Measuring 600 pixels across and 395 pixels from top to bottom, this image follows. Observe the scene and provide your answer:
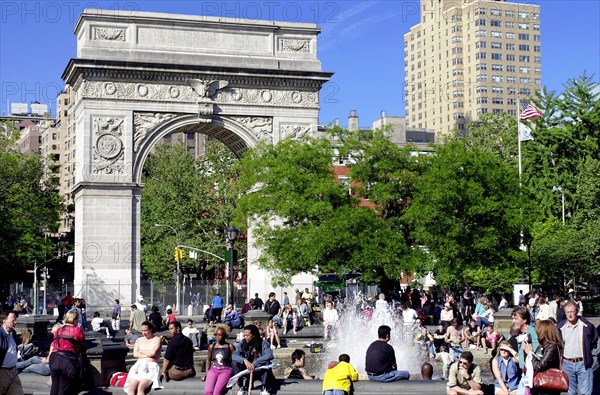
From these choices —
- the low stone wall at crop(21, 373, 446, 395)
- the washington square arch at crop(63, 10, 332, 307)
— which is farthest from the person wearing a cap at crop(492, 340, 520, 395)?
the washington square arch at crop(63, 10, 332, 307)

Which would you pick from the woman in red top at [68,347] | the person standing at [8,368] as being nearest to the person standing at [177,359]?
the woman in red top at [68,347]

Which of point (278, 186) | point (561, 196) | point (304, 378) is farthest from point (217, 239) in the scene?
point (304, 378)

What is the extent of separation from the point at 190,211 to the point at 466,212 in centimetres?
3377

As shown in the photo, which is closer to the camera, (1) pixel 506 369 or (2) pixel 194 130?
(1) pixel 506 369

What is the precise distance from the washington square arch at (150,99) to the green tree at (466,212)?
8.22m

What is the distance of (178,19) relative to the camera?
4731cm

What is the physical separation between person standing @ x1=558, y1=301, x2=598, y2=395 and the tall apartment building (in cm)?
11819

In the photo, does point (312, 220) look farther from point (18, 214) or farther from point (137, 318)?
point (18, 214)

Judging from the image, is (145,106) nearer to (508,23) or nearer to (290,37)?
(290,37)

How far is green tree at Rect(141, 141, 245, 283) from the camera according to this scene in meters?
72.2

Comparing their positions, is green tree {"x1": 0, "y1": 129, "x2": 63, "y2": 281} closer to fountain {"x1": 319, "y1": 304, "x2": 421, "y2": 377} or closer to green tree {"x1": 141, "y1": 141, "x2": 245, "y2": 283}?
green tree {"x1": 141, "y1": 141, "x2": 245, "y2": 283}

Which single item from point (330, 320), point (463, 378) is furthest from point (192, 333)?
point (463, 378)

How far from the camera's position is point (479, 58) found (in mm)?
132500

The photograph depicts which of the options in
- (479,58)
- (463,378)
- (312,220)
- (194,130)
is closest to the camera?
(463,378)
